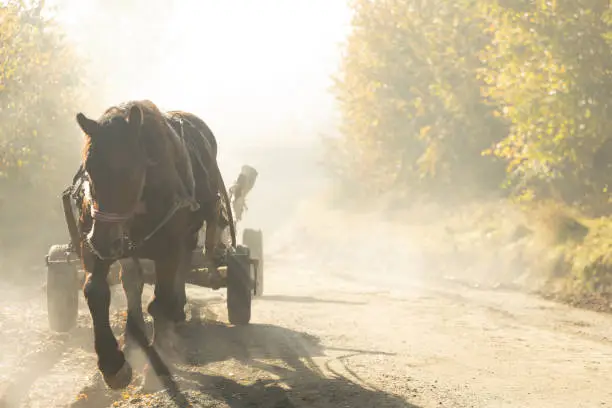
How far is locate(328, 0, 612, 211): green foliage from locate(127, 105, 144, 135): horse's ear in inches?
432

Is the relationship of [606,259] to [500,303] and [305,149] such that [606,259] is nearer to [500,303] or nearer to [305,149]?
[500,303]

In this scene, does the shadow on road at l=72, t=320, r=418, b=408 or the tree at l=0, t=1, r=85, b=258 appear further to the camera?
the tree at l=0, t=1, r=85, b=258

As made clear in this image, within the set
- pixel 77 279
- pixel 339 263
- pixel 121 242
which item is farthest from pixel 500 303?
pixel 339 263

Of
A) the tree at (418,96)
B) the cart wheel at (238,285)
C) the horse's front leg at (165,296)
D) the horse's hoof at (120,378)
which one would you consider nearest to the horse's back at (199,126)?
the cart wheel at (238,285)

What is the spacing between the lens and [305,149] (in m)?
67.8

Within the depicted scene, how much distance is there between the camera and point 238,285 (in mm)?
10242

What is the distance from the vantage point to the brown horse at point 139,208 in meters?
6.40

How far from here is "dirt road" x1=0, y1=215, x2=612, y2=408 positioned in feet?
23.2

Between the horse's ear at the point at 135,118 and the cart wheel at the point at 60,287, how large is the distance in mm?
4246

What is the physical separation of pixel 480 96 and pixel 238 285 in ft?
50.3

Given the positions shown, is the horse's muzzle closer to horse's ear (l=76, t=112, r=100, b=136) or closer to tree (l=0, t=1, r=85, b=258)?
horse's ear (l=76, t=112, r=100, b=136)

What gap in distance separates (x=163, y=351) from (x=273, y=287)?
1109cm

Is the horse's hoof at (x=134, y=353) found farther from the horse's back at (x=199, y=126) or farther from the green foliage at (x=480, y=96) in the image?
the green foliage at (x=480, y=96)

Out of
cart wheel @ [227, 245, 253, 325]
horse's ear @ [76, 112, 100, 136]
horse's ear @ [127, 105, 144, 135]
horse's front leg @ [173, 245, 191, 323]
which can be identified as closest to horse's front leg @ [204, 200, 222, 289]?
cart wheel @ [227, 245, 253, 325]
